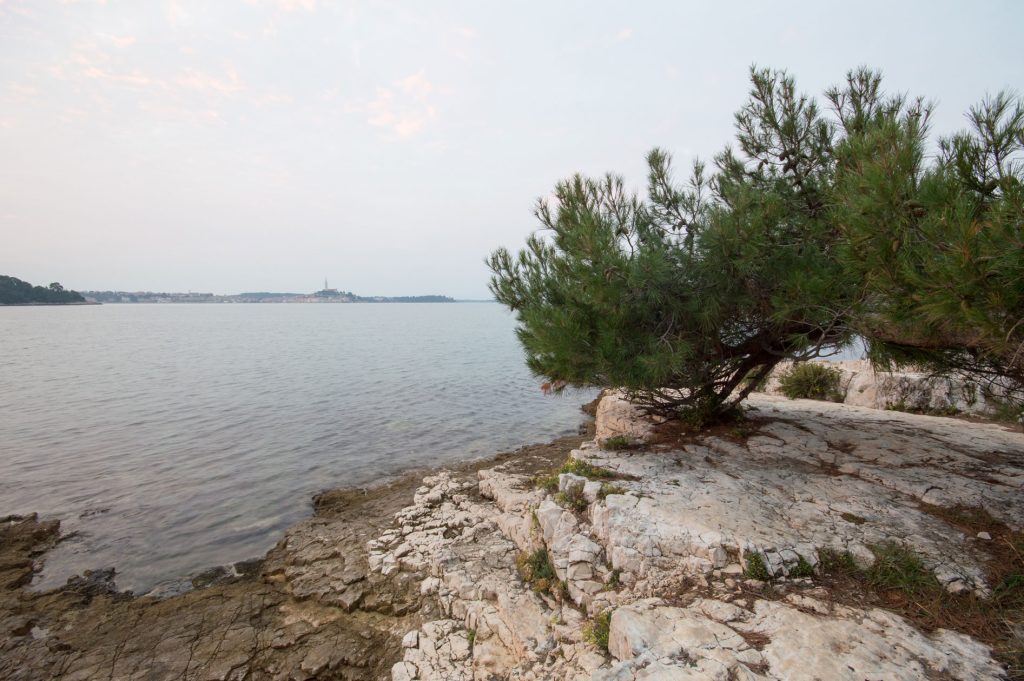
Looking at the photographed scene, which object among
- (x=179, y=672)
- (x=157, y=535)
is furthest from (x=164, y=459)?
(x=179, y=672)

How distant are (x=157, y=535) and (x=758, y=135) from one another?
12.9 metres

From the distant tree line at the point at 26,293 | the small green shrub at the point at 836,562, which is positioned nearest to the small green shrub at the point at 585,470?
the small green shrub at the point at 836,562

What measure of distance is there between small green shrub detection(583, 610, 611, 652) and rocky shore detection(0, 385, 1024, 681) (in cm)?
2

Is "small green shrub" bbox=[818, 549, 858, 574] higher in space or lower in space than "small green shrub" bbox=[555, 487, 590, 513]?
higher

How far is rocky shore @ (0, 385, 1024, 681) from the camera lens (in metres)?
3.78

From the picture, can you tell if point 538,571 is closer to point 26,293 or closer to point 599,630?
point 599,630

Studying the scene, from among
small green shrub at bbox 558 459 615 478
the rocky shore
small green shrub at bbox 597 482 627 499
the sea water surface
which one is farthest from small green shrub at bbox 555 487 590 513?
the sea water surface

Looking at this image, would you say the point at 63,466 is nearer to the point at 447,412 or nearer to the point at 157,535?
the point at 157,535

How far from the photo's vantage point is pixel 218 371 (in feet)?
93.7

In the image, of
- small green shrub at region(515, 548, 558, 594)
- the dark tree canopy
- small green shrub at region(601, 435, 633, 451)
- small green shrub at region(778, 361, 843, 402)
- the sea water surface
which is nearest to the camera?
the dark tree canopy

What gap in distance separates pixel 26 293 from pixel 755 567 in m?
169

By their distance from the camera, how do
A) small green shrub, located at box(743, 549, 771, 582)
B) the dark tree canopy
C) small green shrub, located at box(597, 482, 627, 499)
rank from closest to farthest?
1. the dark tree canopy
2. small green shrub, located at box(743, 549, 771, 582)
3. small green shrub, located at box(597, 482, 627, 499)

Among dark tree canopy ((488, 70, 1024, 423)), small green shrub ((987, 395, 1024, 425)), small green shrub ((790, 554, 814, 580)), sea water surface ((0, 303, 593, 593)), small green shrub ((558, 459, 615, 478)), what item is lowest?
sea water surface ((0, 303, 593, 593))

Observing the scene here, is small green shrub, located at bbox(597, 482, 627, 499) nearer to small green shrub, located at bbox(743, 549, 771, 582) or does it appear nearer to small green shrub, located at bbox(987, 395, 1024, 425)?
small green shrub, located at bbox(743, 549, 771, 582)
